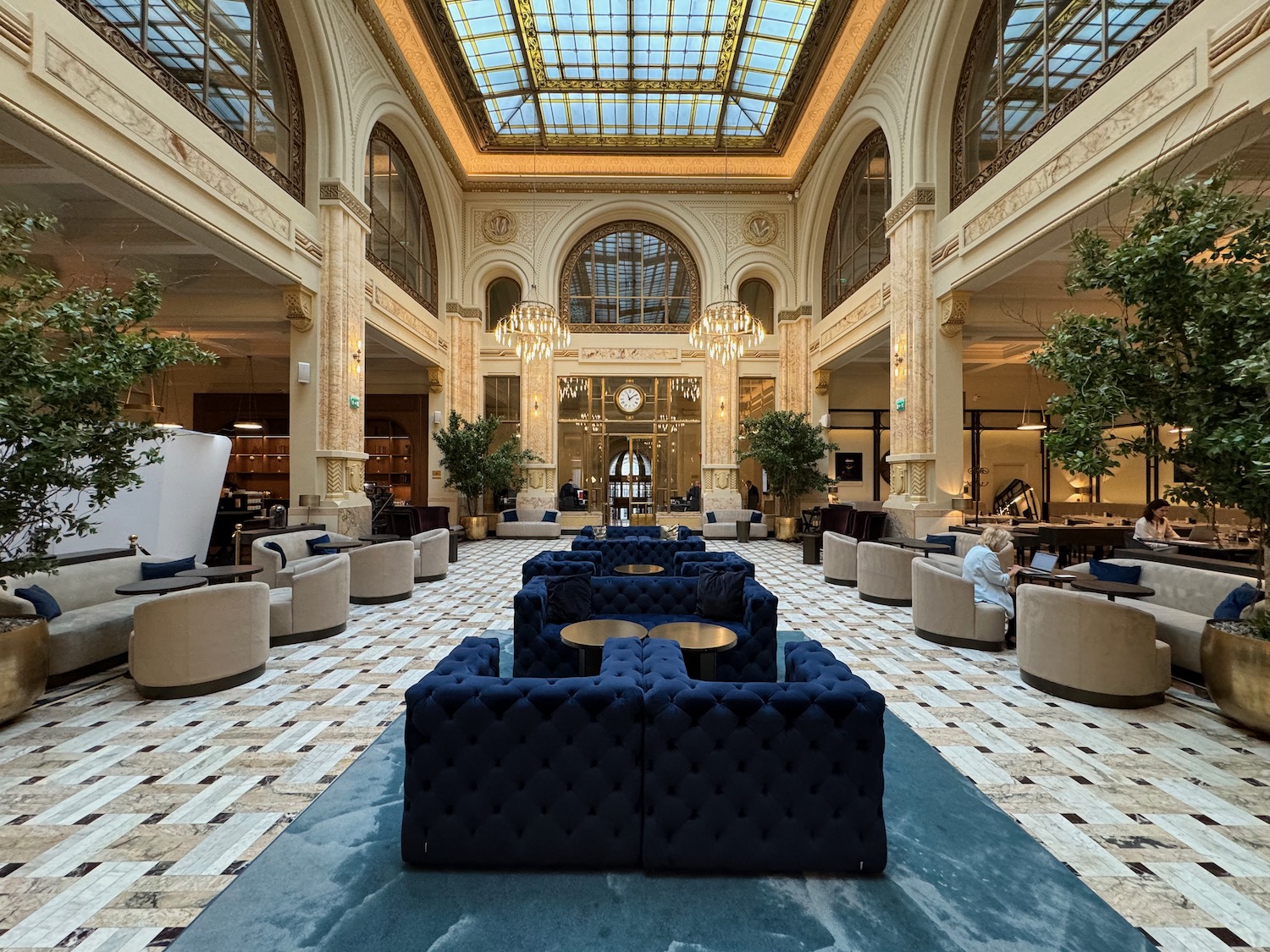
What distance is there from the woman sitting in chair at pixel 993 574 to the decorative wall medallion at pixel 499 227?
616 inches

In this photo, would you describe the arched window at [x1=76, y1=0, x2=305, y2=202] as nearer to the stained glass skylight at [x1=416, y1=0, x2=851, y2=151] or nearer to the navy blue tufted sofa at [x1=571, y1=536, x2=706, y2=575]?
the stained glass skylight at [x1=416, y1=0, x2=851, y2=151]

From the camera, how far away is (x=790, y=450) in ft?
48.0

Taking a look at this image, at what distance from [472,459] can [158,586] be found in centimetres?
1009

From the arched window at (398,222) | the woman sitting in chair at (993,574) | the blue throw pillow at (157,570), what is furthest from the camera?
the arched window at (398,222)

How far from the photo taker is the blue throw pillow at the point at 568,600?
16.2 feet

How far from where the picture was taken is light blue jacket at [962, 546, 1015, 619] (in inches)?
220

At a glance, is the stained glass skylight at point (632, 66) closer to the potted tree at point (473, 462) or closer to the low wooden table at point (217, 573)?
the potted tree at point (473, 462)

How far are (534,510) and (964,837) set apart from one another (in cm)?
1513

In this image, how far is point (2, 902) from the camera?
2240 mm

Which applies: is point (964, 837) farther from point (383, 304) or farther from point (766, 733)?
point (383, 304)

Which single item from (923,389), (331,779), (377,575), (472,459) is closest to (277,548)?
(377,575)

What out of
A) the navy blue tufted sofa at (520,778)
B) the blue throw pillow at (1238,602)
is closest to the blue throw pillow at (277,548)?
the navy blue tufted sofa at (520,778)

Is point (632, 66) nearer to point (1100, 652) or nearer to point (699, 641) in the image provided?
point (699, 641)

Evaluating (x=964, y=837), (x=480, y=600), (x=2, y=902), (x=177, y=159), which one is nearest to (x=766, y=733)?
(x=964, y=837)
